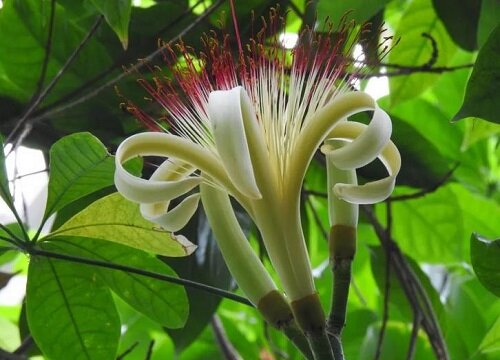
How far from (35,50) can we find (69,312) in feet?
0.94

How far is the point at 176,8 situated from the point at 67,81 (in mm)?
136

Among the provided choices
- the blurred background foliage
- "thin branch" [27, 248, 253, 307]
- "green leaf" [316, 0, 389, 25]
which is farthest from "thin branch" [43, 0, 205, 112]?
"thin branch" [27, 248, 253, 307]

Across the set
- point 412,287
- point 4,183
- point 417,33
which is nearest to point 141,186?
point 4,183

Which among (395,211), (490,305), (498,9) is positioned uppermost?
(498,9)

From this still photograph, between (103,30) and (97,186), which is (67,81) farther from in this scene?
(97,186)

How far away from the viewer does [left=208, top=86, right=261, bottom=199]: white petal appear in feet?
1.31

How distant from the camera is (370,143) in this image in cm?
41

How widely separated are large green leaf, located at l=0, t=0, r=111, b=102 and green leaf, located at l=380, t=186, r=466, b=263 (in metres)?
0.44

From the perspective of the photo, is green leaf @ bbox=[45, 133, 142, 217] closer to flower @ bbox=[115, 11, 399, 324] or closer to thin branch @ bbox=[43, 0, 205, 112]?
flower @ bbox=[115, 11, 399, 324]

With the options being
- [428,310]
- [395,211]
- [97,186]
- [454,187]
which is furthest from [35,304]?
[454,187]

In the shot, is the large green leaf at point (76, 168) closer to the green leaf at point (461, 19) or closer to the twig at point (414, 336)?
the twig at point (414, 336)

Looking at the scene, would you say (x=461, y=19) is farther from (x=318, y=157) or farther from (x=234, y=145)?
(x=234, y=145)

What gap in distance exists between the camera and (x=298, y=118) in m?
0.51

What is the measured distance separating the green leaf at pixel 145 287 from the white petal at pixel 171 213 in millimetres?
166
